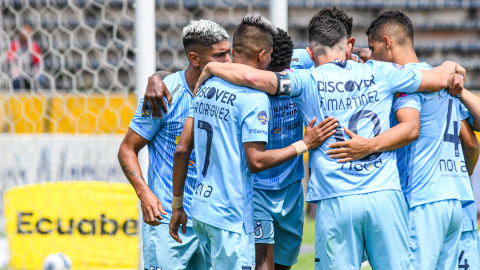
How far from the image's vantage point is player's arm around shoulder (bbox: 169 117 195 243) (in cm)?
303

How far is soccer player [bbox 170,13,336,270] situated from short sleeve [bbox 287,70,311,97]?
0.18 metres

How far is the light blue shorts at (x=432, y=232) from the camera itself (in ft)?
9.64

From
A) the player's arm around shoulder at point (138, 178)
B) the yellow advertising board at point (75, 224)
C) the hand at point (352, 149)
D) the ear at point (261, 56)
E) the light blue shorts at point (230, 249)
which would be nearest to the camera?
the light blue shorts at point (230, 249)

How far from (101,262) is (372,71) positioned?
3.84 metres

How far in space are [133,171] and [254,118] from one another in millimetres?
994

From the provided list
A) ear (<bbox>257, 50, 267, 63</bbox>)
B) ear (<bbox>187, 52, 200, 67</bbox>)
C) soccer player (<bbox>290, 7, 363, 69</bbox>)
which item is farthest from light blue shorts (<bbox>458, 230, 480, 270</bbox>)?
ear (<bbox>187, 52, 200, 67</bbox>)

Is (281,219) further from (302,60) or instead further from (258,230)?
(302,60)

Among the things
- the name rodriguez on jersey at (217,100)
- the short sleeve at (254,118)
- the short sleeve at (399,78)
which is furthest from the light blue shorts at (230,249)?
the short sleeve at (399,78)

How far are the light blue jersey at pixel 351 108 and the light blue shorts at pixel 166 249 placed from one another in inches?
34.3

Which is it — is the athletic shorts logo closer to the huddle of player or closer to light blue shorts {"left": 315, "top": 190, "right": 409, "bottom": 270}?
the huddle of player

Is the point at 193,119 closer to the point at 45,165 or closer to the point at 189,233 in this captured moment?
the point at 189,233

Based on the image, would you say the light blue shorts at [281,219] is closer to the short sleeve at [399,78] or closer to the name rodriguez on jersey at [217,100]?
the name rodriguez on jersey at [217,100]

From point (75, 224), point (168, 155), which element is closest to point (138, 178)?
point (168, 155)

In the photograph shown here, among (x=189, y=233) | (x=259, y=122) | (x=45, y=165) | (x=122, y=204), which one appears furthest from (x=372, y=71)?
(x=45, y=165)
